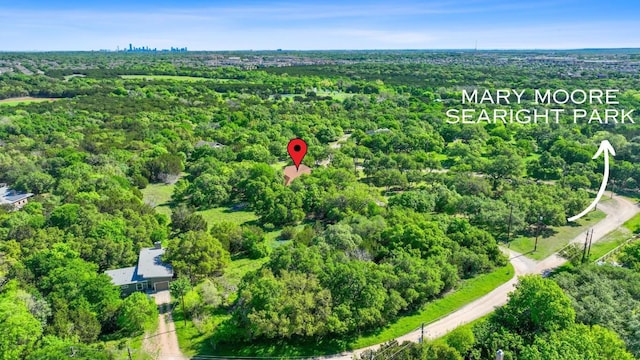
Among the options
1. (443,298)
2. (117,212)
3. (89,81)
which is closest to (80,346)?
(117,212)

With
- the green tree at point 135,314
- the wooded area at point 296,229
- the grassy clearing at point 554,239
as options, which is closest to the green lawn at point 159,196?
the wooded area at point 296,229

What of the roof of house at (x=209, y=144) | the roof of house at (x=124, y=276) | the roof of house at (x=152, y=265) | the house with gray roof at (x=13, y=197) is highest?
the roof of house at (x=209, y=144)

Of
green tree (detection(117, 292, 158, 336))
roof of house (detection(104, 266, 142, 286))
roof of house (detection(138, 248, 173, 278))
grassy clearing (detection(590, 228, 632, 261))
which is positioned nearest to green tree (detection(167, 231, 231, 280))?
roof of house (detection(138, 248, 173, 278))

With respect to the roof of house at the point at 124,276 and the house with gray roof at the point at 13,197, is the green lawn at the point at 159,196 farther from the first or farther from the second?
the roof of house at the point at 124,276

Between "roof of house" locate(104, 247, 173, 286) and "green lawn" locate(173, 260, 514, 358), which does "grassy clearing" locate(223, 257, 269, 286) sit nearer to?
"roof of house" locate(104, 247, 173, 286)

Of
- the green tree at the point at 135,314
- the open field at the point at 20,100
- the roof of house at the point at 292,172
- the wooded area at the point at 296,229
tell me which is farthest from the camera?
the open field at the point at 20,100

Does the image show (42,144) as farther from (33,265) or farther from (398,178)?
(398,178)
